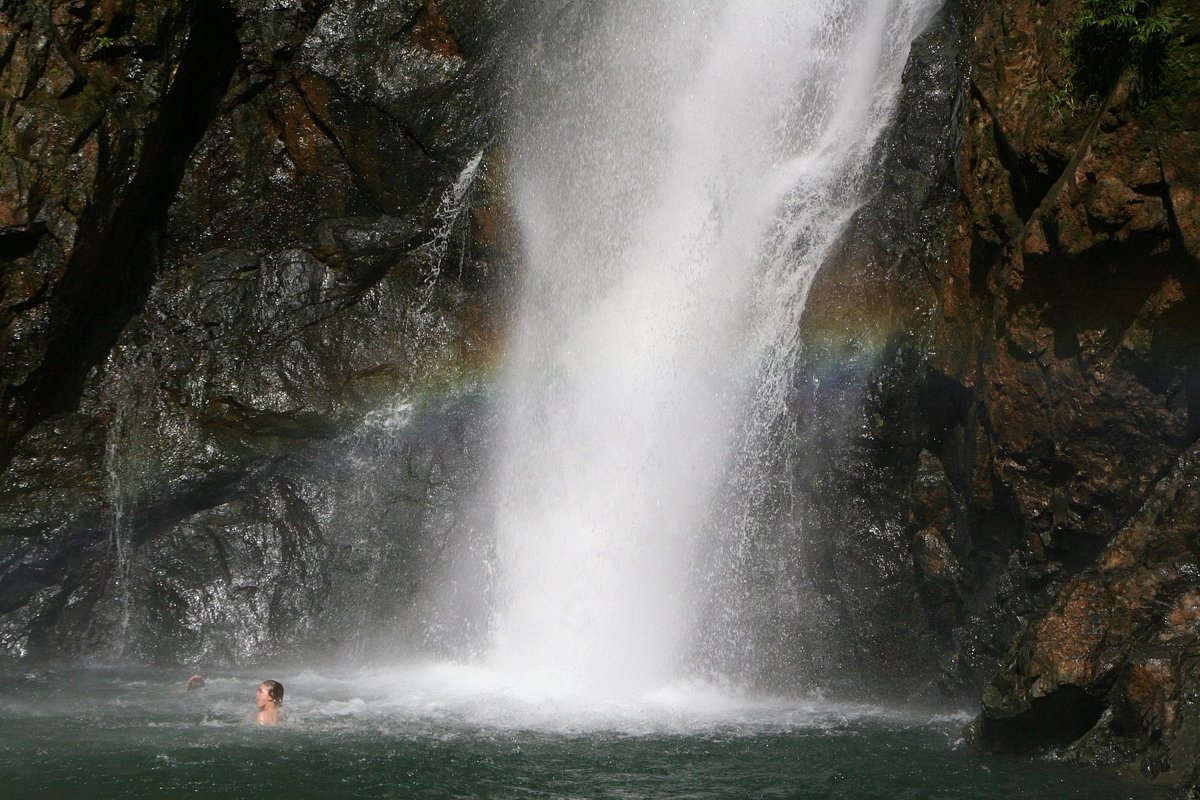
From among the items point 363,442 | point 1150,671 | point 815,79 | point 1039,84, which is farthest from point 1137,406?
point 363,442

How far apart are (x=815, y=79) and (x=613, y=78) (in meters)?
2.99

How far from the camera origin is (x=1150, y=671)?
8.36m

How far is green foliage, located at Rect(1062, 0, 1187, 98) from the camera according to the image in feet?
29.7

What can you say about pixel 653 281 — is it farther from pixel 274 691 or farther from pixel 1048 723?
pixel 1048 723

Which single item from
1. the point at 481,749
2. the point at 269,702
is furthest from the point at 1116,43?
the point at 269,702

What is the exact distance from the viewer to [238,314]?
1477 cm

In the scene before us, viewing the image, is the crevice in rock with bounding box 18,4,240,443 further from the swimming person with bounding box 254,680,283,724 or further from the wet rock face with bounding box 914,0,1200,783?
the wet rock face with bounding box 914,0,1200,783

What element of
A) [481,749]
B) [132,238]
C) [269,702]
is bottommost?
[481,749]

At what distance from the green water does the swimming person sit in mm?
155

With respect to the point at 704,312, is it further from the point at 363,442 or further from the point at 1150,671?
the point at 1150,671

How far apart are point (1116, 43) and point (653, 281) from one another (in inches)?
267

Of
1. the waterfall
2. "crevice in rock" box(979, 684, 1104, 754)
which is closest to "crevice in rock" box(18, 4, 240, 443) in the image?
the waterfall

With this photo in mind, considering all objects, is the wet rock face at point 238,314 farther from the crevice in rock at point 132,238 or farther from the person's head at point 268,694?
the person's head at point 268,694

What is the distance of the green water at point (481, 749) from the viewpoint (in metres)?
8.29
